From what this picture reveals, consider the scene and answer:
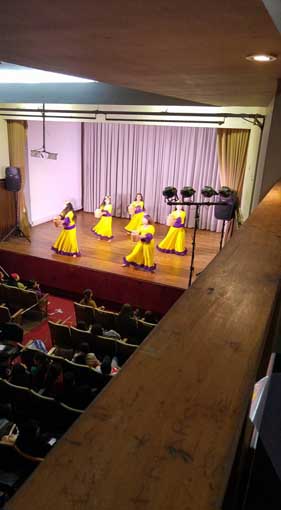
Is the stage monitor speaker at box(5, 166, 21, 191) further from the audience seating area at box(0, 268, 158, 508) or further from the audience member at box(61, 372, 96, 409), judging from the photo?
the audience member at box(61, 372, 96, 409)

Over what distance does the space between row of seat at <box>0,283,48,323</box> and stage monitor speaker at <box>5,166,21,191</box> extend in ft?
10.00

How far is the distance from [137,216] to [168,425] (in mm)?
8714

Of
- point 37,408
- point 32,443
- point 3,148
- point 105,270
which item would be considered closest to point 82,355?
point 37,408

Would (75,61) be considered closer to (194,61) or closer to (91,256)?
(194,61)

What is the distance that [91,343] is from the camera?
4.36 metres

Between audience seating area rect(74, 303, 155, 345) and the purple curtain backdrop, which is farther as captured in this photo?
the purple curtain backdrop

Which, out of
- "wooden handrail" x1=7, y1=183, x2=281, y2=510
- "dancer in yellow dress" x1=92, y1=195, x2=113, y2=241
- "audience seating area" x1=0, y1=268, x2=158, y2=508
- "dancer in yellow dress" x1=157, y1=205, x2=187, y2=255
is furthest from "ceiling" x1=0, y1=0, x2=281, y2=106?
"dancer in yellow dress" x1=92, y1=195, x2=113, y2=241

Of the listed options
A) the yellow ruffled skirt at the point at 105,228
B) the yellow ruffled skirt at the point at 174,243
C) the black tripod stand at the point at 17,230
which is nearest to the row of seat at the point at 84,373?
the yellow ruffled skirt at the point at 174,243

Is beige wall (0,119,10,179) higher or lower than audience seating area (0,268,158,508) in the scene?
higher

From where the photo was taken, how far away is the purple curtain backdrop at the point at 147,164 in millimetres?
9414

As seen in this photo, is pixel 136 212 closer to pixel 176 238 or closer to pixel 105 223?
pixel 105 223

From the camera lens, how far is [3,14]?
4.10 feet

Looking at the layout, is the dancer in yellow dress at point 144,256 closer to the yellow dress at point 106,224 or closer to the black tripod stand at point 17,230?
the yellow dress at point 106,224

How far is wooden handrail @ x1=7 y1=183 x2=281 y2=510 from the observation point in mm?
402
